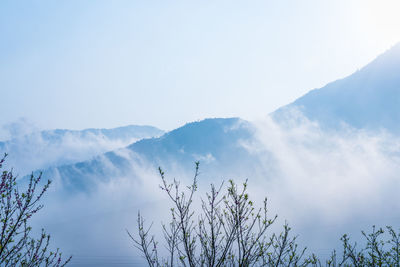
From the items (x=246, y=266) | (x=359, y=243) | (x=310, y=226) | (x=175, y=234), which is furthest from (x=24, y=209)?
(x=310, y=226)

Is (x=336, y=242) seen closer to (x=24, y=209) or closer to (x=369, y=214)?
(x=369, y=214)

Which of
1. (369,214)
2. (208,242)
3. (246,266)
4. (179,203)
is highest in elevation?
(369,214)

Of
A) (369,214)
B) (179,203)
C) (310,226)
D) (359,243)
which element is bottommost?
(179,203)

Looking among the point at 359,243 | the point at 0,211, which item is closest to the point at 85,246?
the point at 359,243

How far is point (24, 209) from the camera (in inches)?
Result: 269

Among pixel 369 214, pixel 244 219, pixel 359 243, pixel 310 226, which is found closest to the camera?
pixel 244 219

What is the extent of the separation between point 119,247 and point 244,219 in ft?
640

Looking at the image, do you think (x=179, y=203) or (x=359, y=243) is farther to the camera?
(x=359, y=243)

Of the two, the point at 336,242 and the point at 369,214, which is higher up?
the point at 369,214

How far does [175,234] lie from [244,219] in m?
2.00

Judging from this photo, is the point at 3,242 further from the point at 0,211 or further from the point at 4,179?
the point at 4,179

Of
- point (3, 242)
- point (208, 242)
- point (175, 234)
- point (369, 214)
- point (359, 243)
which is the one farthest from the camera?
point (369, 214)

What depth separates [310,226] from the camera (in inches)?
6934

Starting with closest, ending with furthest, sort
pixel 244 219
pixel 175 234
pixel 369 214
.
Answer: pixel 244 219 → pixel 175 234 → pixel 369 214
